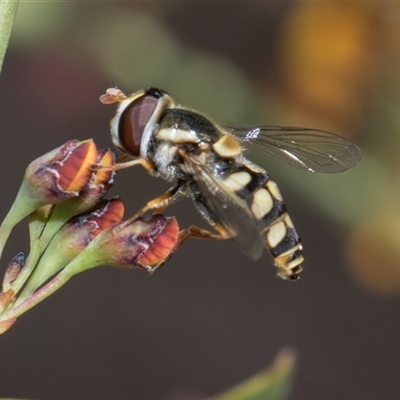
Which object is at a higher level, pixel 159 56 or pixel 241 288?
pixel 159 56

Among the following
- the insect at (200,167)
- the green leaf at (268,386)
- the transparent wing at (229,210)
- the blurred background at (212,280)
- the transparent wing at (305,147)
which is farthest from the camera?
the blurred background at (212,280)

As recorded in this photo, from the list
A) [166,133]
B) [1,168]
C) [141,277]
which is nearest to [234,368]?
[141,277]

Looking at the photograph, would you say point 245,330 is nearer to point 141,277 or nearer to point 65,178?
point 141,277

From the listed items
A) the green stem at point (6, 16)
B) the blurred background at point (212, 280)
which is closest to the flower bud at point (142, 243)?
the green stem at point (6, 16)

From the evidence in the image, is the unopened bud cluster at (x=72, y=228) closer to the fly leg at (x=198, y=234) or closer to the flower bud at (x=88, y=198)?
the flower bud at (x=88, y=198)

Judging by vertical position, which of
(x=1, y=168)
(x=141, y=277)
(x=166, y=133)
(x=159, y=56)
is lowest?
(x=141, y=277)

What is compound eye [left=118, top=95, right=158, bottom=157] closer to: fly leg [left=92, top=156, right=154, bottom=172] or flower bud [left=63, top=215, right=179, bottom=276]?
fly leg [left=92, top=156, right=154, bottom=172]
